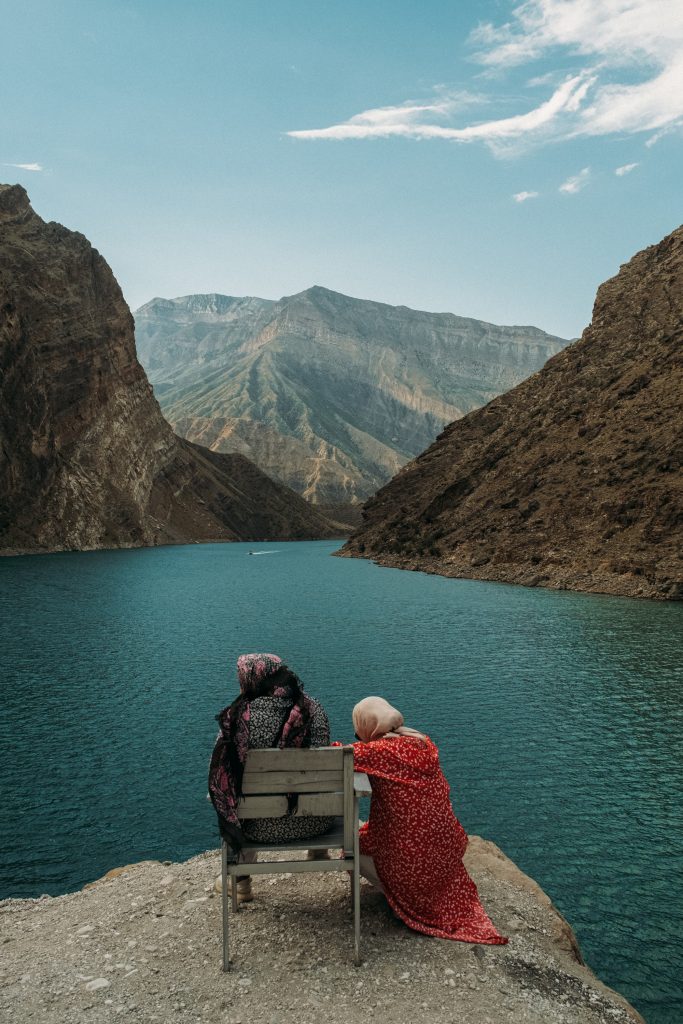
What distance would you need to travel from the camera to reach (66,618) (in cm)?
4425

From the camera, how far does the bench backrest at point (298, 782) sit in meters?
6.45

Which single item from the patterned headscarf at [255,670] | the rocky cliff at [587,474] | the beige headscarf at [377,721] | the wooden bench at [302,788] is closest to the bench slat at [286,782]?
the wooden bench at [302,788]

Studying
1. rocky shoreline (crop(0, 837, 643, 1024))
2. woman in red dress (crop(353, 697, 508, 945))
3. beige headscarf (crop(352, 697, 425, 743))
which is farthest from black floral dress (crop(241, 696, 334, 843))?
rocky shoreline (crop(0, 837, 643, 1024))

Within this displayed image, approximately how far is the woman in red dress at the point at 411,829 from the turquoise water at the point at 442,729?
3.50 metres

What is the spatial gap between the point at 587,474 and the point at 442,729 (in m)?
52.8

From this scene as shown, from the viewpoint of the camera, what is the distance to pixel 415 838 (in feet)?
22.3

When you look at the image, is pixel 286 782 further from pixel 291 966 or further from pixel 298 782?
pixel 291 966

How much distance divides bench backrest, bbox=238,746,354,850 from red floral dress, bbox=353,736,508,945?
0.36 metres

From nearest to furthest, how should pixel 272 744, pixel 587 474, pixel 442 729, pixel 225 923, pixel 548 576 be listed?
pixel 225 923 → pixel 272 744 → pixel 442 729 → pixel 548 576 → pixel 587 474

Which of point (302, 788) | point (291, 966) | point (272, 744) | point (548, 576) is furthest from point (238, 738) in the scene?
point (548, 576)

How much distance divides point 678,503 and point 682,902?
5064 cm

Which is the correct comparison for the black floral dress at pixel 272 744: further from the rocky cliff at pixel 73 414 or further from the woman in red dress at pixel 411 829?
the rocky cliff at pixel 73 414

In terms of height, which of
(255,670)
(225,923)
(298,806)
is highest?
(255,670)

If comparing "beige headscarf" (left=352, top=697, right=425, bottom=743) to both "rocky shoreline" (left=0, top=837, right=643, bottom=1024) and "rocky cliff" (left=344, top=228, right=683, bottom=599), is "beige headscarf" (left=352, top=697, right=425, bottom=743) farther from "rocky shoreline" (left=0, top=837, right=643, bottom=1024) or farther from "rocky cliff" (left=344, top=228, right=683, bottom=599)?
"rocky cliff" (left=344, top=228, right=683, bottom=599)
